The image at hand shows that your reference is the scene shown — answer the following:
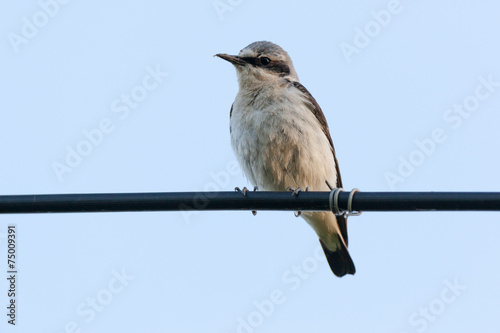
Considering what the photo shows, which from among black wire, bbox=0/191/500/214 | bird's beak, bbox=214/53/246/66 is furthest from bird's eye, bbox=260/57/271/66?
black wire, bbox=0/191/500/214

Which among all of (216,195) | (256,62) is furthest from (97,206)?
(256,62)

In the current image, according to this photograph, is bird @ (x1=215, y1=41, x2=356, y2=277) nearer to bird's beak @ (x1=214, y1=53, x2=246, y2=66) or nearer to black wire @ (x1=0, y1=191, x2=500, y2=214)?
bird's beak @ (x1=214, y1=53, x2=246, y2=66)

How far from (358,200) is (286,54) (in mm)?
4937

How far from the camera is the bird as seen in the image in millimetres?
8469

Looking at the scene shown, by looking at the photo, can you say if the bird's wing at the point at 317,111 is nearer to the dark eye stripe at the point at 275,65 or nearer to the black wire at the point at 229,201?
the dark eye stripe at the point at 275,65

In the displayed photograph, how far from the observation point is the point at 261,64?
372 inches

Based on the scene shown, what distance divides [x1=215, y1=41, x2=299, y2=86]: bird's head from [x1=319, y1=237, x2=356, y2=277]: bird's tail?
7.65 ft

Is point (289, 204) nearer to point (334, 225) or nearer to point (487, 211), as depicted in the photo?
Answer: point (487, 211)

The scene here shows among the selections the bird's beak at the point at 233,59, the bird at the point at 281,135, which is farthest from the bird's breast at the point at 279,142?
the bird's beak at the point at 233,59

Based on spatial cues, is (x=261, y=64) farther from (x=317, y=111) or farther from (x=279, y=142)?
(x=279, y=142)

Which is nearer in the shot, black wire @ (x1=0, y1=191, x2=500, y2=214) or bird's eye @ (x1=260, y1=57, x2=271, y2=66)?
black wire @ (x1=0, y1=191, x2=500, y2=214)

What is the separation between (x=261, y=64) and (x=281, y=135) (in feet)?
4.71

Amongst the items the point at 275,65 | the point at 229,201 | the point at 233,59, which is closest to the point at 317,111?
the point at 275,65

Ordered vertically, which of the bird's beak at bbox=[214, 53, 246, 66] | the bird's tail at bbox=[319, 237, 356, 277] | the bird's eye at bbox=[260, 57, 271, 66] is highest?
the bird's eye at bbox=[260, 57, 271, 66]
